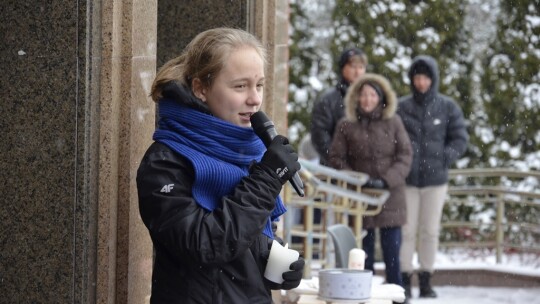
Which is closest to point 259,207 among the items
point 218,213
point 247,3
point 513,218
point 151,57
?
point 218,213

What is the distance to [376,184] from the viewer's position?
904cm

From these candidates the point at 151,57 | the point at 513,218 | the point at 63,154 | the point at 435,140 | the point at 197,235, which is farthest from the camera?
the point at 513,218

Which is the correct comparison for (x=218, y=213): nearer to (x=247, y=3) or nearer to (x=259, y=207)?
(x=259, y=207)

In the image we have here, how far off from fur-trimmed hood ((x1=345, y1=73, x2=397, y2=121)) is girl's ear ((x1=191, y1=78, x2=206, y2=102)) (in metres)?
5.54

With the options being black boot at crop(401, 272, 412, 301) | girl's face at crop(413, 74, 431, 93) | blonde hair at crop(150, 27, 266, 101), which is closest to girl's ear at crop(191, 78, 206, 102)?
blonde hair at crop(150, 27, 266, 101)

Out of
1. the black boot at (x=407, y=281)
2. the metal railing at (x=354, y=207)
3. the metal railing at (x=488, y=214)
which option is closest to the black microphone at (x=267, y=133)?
the metal railing at (x=354, y=207)

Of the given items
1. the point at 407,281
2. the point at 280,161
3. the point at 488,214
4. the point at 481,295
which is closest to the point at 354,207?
the point at 407,281

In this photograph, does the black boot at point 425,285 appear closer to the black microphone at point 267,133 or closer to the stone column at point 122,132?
the stone column at point 122,132

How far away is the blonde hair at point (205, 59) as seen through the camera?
3512 millimetres

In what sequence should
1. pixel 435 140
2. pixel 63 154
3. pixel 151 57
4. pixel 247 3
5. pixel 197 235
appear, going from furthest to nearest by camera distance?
pixel 435 140, pixel 247 3, pixel 151 57, pixel 63 154, pixel 197 235

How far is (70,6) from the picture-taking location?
399 centimetres

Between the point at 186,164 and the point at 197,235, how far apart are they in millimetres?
248

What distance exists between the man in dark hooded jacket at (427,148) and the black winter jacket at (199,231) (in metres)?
6.25

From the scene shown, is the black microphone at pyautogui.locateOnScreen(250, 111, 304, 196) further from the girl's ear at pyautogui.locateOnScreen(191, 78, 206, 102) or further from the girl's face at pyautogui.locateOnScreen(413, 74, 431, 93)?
the girl's face at pyautogui.locateOnScreen(413, 74, 431, 93)
